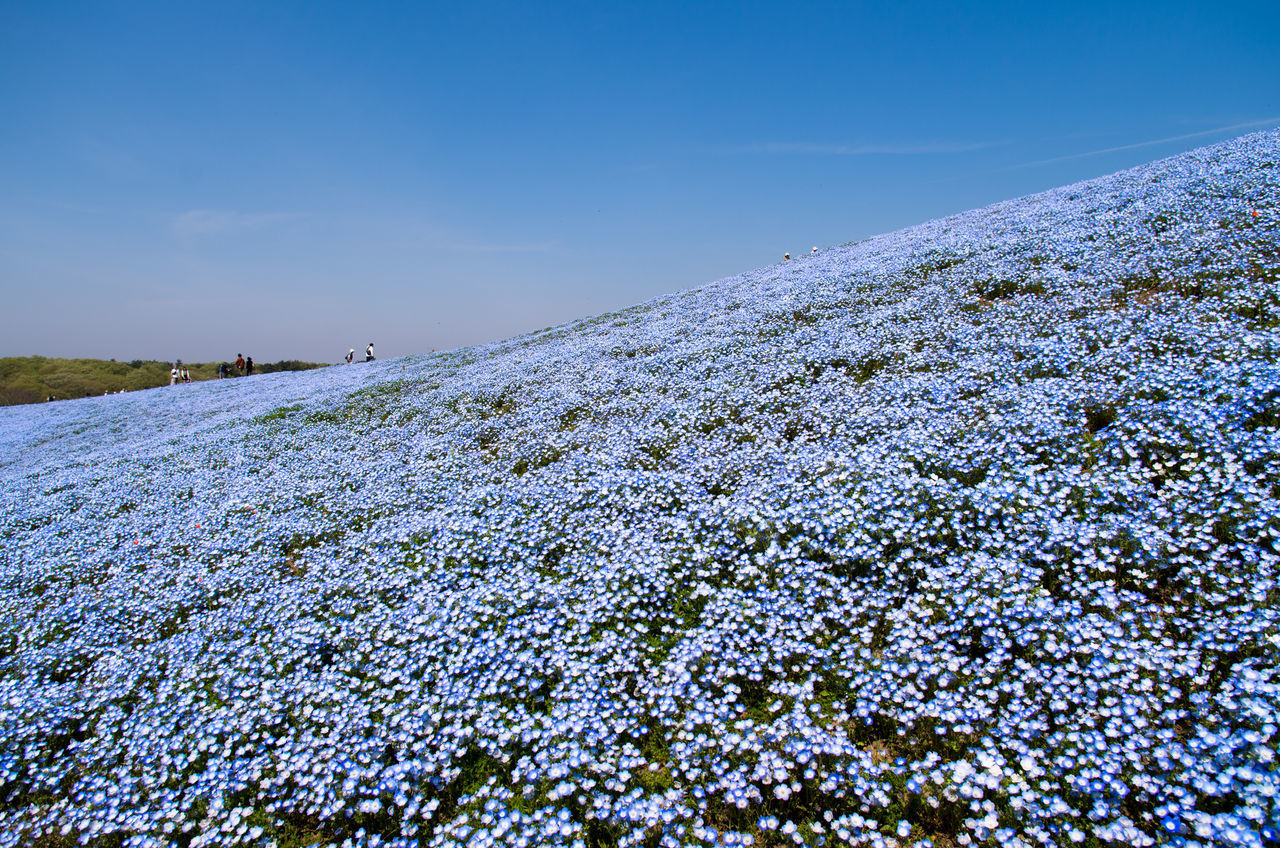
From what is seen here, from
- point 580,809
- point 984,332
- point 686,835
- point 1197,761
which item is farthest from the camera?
point 984,332

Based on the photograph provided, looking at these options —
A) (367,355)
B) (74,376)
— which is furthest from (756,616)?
(74,376)

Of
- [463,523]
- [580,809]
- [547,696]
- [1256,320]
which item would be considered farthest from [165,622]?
[1256,320]

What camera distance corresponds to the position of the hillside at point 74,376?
44.1 m

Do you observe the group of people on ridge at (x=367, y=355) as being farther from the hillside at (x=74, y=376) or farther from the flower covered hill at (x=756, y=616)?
the flower covered hill at (x=756, y=616)

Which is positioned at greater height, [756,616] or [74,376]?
[74,376]

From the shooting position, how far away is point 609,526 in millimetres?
7691

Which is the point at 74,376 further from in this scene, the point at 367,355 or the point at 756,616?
the point at 756,616

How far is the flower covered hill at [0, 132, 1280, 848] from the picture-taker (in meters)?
4.14

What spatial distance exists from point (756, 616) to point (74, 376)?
212 feet

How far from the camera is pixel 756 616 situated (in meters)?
5.81

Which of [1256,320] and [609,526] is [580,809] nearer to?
[609,526]

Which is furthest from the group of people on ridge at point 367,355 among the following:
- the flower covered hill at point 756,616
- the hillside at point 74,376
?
the flower covered hill at point 756,616

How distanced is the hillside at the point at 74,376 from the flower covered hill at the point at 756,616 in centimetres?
3831

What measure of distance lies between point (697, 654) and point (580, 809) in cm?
158
